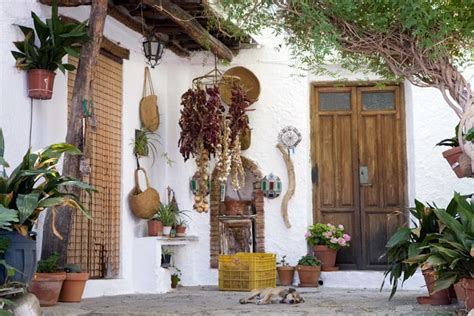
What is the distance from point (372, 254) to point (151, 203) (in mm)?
2907

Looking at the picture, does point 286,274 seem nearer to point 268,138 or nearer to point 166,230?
point 166,230

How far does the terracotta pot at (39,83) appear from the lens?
6.71 m

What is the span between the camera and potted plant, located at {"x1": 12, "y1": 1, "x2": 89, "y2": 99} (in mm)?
6660

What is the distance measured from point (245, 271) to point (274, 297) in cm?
175

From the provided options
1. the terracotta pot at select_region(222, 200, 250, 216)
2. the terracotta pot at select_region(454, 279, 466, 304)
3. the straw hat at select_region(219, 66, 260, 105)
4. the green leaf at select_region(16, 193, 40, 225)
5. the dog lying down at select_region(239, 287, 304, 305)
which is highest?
the straw hat at select_region(219, 66, 260, 105)

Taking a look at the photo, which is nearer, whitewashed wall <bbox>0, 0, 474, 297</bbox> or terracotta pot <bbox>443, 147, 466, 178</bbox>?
terracotta pot <bbox>443, 147, 466, 178</bbox>

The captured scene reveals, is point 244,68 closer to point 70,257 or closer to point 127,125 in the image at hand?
point 127,125

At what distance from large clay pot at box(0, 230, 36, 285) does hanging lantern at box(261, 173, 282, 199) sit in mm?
4584

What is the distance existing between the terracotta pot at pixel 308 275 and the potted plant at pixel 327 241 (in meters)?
0.24

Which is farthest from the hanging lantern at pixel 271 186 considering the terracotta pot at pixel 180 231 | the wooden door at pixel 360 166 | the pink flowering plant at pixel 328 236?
the terracotta pot at pixel 180 231

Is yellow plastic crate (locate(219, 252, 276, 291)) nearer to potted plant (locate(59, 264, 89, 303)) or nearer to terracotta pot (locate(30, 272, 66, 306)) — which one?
potted plant (locate(59, 264, 89, 303))

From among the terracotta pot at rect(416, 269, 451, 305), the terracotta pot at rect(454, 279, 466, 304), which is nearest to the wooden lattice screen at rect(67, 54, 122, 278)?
the terracotta pot at rect(416, 269, 451, 305)

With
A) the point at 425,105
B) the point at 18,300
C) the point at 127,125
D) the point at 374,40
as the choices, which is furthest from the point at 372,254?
the point at 18,300

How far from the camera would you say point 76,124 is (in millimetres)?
6664
